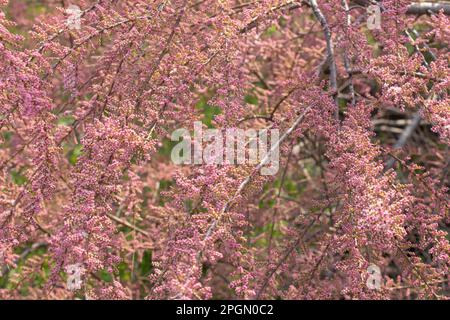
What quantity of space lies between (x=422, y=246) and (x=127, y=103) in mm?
1058

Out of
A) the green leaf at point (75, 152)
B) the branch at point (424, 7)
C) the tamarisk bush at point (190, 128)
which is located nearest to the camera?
the tamarisk bush at point (190, 128)

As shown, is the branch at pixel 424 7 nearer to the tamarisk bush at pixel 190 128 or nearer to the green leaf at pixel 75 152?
the tamarisk bush at pixel 190 128

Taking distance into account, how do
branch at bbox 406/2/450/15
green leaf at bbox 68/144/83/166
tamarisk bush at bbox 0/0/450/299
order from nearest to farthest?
1. tamarisk bush at bbox 0/0/450/299
2. branch at bbox 406/2/450/15
3. green leaf at bbox 68/144/83/166

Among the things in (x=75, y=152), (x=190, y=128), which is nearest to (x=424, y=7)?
(x=190, y=128)

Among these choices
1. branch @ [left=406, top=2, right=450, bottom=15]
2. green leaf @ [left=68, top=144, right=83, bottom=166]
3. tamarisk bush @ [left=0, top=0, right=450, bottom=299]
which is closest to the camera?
tamarisk bush @ [left=0, top=0, right=450, bottom=299]

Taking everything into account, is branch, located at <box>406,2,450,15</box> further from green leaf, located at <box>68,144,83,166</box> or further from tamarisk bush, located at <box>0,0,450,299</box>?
green leaf, located at <box>68,144,83,166</box>

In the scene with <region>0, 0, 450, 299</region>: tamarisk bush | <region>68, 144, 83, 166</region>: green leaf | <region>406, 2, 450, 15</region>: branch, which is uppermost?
<region>406, 2, 450, 15</region>: branch

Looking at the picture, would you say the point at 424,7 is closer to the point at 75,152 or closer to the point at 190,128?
the point at 190,128

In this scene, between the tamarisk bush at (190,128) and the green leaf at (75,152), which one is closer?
the tamarisk bush at (190,128)

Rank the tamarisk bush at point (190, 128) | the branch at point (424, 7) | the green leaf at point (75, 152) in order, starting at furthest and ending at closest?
the green leaf at point (75, 152), the branch at point (424, 7), the tamarisk bush at point (190, 128)

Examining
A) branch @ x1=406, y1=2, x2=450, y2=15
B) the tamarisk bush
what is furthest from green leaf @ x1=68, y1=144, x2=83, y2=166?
branch @ x1=406, y1=2, x2=450, y2=15

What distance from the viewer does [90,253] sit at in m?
2.00

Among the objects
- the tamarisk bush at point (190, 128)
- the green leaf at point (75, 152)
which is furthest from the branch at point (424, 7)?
the green leaf at point (75, 152)
